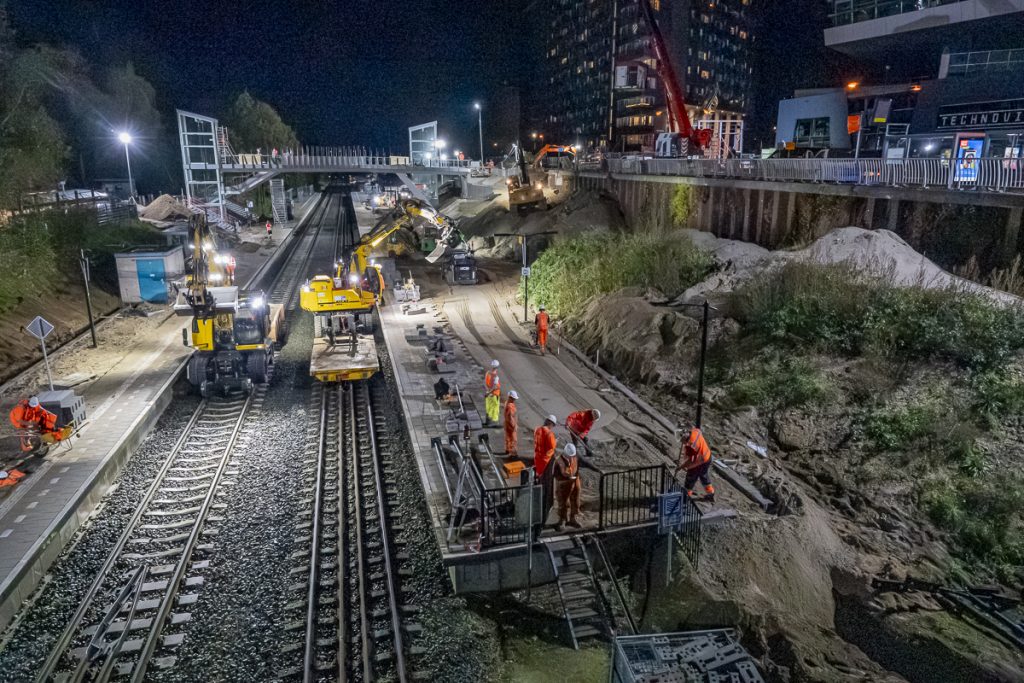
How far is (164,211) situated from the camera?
127ft

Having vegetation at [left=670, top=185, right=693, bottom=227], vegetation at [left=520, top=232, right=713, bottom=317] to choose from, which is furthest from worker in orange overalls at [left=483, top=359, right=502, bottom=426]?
vegetation at [left=670, top=185, right=693, bottom=227]

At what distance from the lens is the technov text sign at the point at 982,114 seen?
87.4ft

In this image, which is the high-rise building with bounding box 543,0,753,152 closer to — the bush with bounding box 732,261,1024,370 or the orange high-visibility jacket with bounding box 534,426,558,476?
the bush with bounding box 732,261,1024,370

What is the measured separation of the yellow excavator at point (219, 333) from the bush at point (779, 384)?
12.2 m

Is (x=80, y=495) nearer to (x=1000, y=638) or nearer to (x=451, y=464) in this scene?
(x=451, y=464)

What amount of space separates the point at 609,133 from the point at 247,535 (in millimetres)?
88059

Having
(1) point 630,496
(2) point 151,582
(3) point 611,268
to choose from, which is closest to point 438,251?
(3) point 611,268

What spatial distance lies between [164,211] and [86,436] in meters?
29.1

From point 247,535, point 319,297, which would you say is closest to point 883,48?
point 319,297

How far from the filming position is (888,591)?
9.75 m

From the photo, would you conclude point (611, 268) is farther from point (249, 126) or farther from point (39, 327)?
point (249, 126)

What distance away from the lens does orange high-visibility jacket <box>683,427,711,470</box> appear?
1035 cm

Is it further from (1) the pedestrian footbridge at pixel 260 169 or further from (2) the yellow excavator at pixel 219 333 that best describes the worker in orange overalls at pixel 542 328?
(1) the pedestrian footbridge at pixel 260 169

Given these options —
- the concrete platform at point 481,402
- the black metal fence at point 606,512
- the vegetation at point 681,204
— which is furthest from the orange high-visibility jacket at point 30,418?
the vegetation at point 681,204
